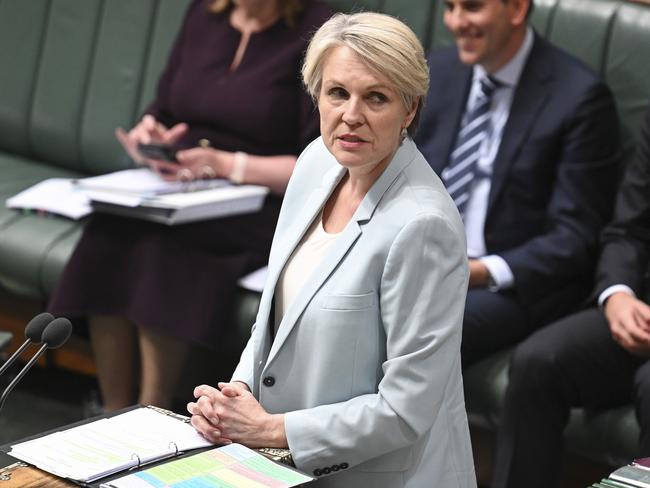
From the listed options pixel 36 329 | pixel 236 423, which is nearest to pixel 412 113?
pixel 236 423

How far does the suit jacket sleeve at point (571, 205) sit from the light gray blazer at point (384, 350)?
51.0 inches

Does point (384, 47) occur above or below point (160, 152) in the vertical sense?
above

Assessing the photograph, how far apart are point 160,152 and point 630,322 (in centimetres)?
150

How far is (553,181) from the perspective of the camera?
3.63m

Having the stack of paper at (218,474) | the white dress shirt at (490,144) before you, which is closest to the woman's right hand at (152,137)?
the white dress shirt at (490,144)

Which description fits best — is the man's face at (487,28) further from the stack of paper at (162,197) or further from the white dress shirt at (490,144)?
the stack of paper at (162,197)

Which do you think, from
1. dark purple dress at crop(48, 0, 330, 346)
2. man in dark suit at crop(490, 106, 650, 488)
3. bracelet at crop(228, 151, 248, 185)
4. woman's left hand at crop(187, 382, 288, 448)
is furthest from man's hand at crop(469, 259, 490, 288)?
woman's left hand at crop(187, 382, 288, 448)

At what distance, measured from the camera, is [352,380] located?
2244 millimetres

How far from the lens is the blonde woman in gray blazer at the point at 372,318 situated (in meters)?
2.17

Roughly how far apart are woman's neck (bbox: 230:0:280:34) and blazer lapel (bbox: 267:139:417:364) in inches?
73.3

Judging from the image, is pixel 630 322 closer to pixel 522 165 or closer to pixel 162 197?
pixel 522 165

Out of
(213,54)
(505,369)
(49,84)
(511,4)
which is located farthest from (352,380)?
(49,84)

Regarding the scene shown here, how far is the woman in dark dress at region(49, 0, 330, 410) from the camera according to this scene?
12.5ft

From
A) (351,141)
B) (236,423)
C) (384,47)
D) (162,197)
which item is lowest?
(162,197)
